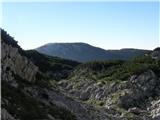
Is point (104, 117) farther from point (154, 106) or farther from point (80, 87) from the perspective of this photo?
point (80, 87)

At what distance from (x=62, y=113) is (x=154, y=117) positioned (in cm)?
2397

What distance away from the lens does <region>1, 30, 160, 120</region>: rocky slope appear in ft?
106

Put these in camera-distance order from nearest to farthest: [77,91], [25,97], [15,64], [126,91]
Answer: [25,97]
[15,64]
[126,91]
[77,91]

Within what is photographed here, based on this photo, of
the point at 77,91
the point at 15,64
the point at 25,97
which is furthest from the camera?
the point at 77,91

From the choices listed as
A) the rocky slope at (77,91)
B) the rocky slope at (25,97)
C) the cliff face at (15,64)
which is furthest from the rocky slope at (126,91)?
the cliff face at (15,64)

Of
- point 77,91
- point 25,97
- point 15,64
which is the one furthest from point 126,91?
point 25,97

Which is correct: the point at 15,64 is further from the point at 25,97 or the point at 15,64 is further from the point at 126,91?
the point at 126,91

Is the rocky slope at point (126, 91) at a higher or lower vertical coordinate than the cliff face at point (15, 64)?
lower

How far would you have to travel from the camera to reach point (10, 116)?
25375 mm

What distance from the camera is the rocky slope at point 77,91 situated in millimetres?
32375

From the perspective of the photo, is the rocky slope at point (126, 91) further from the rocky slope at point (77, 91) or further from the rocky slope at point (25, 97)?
the rocky slope at point (25, 97)

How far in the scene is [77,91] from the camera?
81.9 metres

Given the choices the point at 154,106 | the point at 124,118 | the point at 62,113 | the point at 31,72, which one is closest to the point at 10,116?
the point at 62,113

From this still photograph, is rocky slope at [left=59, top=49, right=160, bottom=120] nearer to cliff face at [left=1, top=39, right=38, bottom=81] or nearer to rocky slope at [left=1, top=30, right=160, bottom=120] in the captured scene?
rocky slope at [left=1, top=30, right=160, bottom=120]
